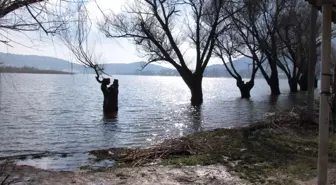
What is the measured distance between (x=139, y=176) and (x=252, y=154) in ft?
9.71

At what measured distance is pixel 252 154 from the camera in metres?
9.12

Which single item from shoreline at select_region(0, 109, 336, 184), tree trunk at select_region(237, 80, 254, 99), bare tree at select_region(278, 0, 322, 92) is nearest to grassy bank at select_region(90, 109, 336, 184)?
shoreline at select_region(0, 109, 336, 184)

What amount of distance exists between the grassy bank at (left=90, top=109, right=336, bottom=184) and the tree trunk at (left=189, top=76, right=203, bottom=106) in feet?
67.4

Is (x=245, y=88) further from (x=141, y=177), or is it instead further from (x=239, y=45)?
(x=141, y=177)

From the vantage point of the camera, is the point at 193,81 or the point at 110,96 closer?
the point at 110,96

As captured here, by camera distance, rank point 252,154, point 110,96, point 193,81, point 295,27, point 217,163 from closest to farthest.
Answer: point 217,163
point 252,154
point 110,96
point 193,81
point 295,27

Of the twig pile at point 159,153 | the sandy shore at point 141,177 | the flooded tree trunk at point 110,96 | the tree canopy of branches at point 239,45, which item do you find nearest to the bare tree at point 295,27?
the tree canopy of branches at point 239,45

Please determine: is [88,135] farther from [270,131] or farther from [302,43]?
[302,43]

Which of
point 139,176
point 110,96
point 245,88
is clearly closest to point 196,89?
point 110,96


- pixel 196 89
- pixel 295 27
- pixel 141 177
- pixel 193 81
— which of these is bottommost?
pixel 141 177

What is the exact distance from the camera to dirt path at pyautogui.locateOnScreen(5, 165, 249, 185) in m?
7.08

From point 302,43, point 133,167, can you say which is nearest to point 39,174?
point 133,167

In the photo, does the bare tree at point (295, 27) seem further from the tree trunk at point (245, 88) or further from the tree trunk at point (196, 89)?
the tree trunk at point (196, 89)

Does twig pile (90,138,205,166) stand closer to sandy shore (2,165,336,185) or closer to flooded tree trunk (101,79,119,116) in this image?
sandy shore (2,165,336,185)
